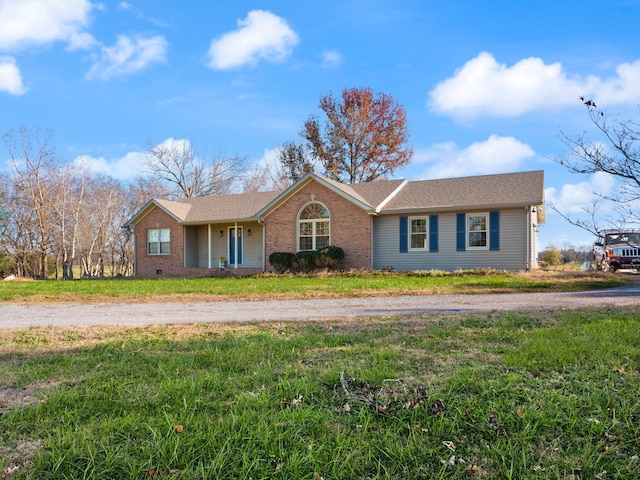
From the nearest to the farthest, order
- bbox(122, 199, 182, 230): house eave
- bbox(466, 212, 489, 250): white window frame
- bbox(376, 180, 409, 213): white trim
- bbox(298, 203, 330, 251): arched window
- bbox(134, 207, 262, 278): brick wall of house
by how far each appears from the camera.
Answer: bbox(466, 212, 489, 250): white window frame < bbox(376, 180, 409, 213): white trim < bbox(298, 203, 330, 251): arched window < bbox(134, 207, 262, 278): brick wall of house < bbox(122, 199, 182, 230): house eave

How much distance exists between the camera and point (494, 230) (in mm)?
19062

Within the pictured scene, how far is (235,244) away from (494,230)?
12.8m

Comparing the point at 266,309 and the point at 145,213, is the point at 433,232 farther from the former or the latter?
the point at 145,213

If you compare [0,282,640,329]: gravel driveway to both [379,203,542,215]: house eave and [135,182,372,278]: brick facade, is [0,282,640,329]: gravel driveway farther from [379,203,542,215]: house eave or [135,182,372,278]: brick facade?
[135,182,372,278]: brick facade

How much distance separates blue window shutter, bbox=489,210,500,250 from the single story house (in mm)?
38

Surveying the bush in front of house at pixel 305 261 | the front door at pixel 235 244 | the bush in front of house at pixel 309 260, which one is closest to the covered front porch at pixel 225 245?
the front door at pixel 235 244

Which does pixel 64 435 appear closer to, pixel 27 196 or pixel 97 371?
pixel 97 371

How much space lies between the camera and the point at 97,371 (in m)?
4.46

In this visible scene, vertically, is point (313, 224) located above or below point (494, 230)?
above

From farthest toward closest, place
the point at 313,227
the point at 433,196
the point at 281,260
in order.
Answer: the point at 313,227
the point at 281,260
the point at 433,196

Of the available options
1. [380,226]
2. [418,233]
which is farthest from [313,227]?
[418,233]

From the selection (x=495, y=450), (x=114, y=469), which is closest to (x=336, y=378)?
(x=495, y=450)

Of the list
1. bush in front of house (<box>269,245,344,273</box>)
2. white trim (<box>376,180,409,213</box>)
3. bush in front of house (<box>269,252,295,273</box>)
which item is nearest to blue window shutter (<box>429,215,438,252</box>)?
white trim (<box>376,180,409,213</box>)

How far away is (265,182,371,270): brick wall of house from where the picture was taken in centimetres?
2062
